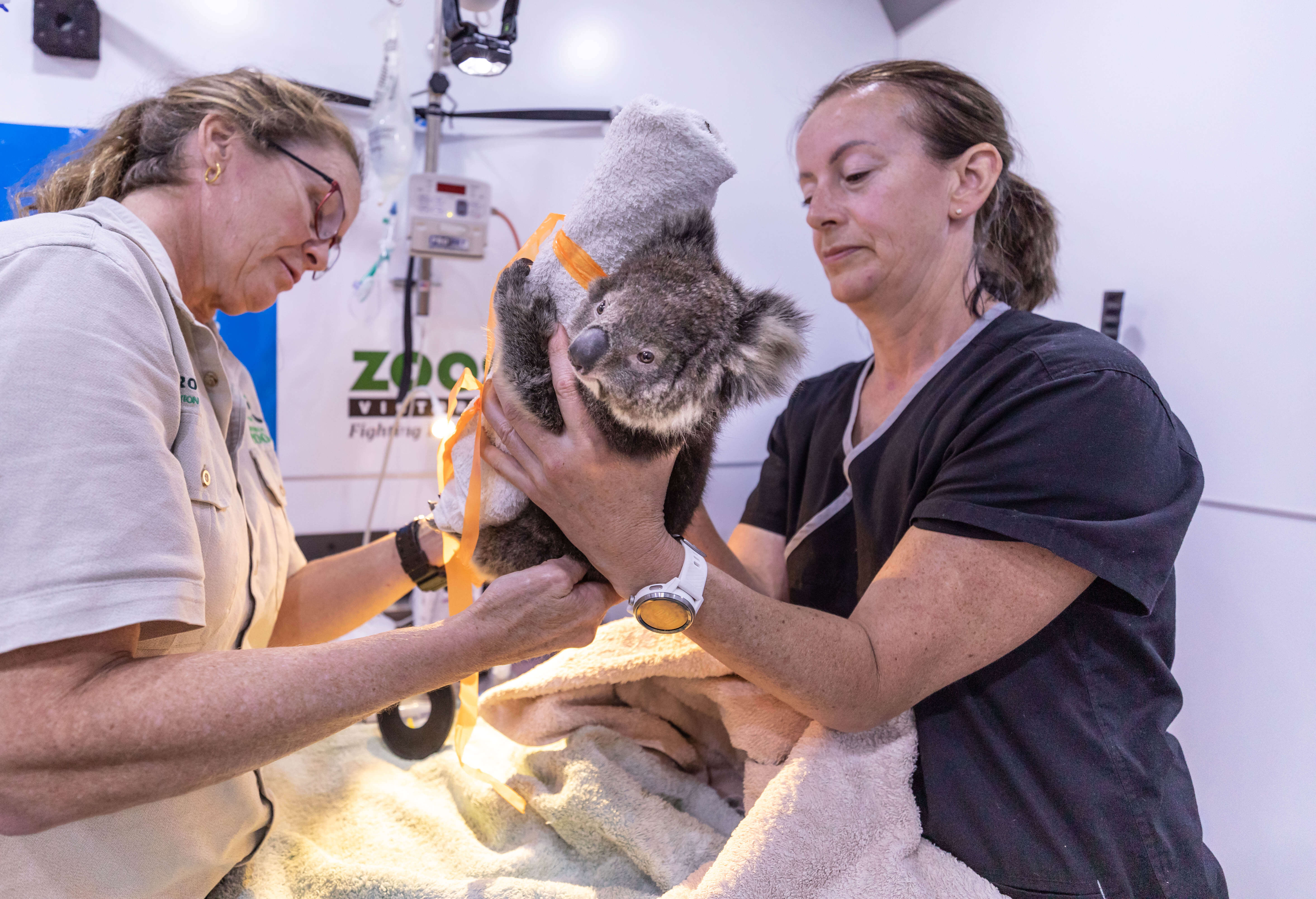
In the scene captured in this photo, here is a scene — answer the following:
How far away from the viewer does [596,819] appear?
3.39 ft

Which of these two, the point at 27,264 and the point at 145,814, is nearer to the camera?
the point at 27,264

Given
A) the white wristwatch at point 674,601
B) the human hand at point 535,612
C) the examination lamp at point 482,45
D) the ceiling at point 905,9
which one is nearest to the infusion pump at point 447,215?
the examination lamp at point 482,45

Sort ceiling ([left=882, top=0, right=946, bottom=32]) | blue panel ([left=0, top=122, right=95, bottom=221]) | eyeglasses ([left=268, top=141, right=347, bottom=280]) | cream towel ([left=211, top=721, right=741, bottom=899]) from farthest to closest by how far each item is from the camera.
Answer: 1. ceiling ([left=882, top=0, right=946, bottom=32])
2. blue panel ([left=0, top=122, right=95, bottom=221])
3. eyeglasses ([left=268, top=141, right=347, bottom=280])
4. cream towel ([left=211, top=721, right=741, bottom=899])

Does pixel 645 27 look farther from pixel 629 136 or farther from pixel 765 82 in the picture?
pixel 629 136

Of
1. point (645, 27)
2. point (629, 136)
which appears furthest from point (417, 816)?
point (645, 27)

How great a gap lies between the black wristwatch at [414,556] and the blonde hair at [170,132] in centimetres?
67

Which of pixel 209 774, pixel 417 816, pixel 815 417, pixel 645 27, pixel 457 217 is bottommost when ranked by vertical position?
pixel 417 816

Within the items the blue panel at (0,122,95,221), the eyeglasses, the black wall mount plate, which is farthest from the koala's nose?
the black wall mount plate

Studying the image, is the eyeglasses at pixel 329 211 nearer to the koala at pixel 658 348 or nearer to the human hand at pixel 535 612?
the koala at pixel 658 348

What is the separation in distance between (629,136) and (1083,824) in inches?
40.3

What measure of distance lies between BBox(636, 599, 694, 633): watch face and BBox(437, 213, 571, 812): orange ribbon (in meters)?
0.23

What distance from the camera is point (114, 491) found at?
646 millimetres

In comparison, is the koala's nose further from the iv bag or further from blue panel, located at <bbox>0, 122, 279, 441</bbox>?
the iv bag

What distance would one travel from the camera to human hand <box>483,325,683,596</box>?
87cm
